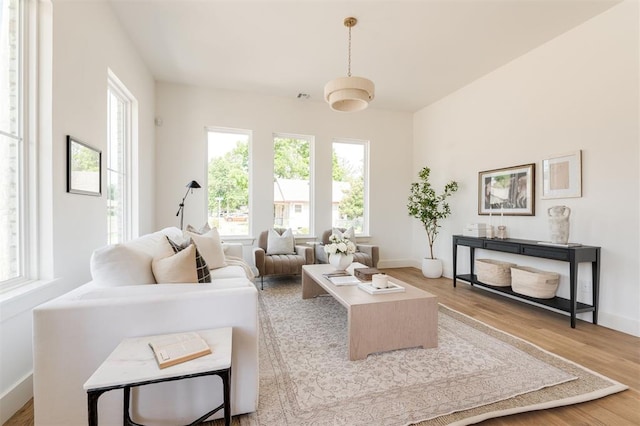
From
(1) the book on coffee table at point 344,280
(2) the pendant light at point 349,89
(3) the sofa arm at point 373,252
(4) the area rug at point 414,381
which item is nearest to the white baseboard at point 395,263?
(3) the sofa arm at point 373,252

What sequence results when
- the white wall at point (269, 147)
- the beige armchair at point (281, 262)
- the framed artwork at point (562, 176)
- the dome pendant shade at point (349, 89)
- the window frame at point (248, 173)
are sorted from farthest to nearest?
the window frame at point (248, 173)
the white wall at point (269, 147)
the beige armchair at point (281, 262)
the framed artwork at point (562, 176)
the dome pendant shade at point (349, 89)

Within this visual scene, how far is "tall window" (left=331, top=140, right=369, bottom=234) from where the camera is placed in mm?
5469

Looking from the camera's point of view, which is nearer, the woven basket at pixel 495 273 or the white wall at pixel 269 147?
the woven basket at pixel 495 273

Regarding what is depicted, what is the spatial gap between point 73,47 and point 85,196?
114 cm

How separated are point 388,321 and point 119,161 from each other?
11.4 feet

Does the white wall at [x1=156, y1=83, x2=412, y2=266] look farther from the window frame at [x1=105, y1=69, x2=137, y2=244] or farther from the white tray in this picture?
the white tray

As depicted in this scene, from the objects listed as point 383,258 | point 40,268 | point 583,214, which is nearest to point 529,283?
point 583,214

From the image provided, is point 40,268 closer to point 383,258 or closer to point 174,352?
point 174,352

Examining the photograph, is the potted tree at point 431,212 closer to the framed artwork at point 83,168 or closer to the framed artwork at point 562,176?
the framed artwork at point 562,176

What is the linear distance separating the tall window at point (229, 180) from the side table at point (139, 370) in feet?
11.9

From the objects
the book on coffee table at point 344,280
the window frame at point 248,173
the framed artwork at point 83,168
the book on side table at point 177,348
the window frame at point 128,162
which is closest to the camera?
the book on side table at point 177,348

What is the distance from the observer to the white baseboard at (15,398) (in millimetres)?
1502

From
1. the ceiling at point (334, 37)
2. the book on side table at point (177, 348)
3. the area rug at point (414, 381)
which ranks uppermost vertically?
the ceiling at point (334, 37)

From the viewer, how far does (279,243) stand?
4453 mm
